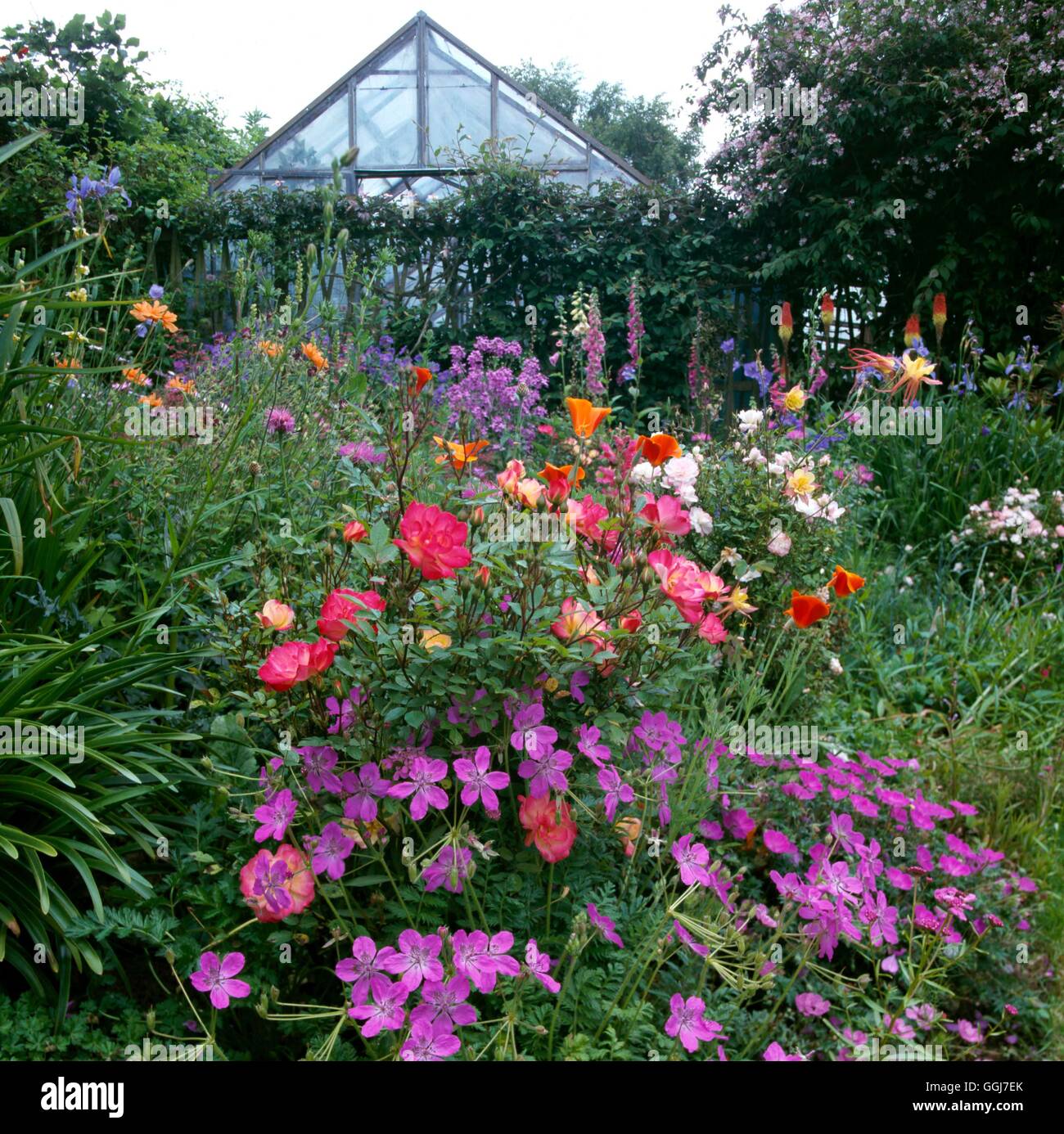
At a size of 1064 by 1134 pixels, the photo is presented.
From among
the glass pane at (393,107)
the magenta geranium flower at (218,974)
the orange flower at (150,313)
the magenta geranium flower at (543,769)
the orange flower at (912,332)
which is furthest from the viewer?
the glass pane at (393,107)

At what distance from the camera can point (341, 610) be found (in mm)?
1379

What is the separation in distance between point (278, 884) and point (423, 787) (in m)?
0.25

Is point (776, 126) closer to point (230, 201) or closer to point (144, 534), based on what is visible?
point (230, 201)

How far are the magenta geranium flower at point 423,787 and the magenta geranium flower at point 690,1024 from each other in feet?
1.44

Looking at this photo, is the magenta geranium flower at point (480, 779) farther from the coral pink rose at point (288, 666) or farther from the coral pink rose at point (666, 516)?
the coral pink rose at point (666, 516)

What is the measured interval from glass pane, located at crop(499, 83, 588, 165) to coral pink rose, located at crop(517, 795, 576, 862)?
8867 mm

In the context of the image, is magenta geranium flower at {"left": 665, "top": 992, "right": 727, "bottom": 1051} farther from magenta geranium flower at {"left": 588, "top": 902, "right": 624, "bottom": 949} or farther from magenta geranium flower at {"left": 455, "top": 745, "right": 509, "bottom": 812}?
magenta geranium flower at {"left": 455, "top": 745, "right": 509, "bottom": 812}

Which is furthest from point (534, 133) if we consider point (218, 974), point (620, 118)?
point (620, 118)

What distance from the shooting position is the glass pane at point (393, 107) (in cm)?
934

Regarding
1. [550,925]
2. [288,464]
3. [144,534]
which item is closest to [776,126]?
[288,464]

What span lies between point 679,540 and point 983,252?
15.6 feet

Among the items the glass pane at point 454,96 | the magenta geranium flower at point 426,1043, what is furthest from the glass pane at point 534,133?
the magenta geranium flower at point 426,1043

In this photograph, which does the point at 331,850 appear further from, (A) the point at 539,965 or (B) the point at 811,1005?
(B) the point at 811,1005

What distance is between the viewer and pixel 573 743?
58.6 inches
